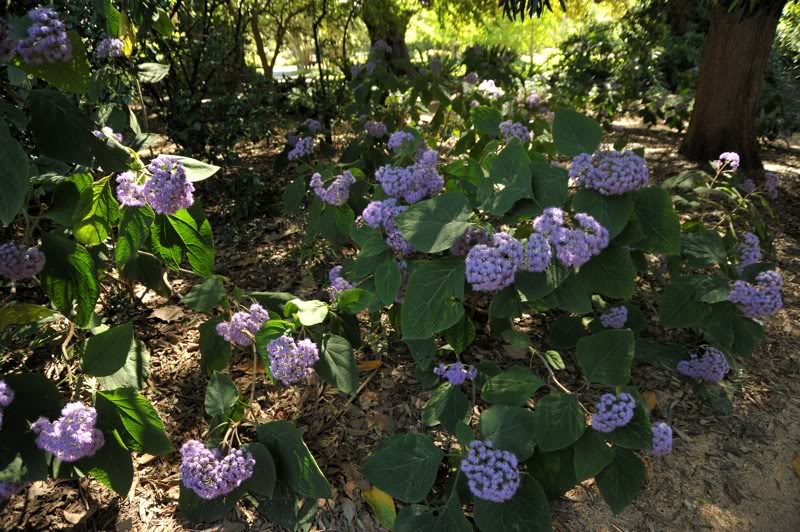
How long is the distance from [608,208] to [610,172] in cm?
13

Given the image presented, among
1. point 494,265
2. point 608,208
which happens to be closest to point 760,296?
point 608,208

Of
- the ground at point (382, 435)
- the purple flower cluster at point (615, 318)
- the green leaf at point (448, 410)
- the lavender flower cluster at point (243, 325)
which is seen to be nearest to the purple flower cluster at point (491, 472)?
the green leaf at point (448, 410)

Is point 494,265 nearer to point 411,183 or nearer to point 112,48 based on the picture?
point 411,183

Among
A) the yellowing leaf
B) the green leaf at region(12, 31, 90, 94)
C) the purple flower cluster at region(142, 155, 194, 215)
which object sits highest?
the green leaf at region(12, 31, 90, 94)

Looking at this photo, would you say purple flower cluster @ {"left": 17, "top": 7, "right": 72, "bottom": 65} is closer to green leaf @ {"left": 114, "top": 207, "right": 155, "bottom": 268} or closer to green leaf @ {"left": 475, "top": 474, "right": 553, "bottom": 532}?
green leaf @ {"left": 114, "top": 207, "right": 155, "bottom": 268}

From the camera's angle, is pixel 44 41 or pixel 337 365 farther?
pixel 337 365

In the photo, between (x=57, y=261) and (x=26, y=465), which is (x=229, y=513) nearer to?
(x=26, y=465)

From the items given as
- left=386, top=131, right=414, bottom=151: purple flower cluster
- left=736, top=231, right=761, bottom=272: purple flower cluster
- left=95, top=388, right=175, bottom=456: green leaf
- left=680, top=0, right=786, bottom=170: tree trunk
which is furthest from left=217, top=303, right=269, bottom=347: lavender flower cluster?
left=680, top=0, right=786, bottom=170: tree trunk

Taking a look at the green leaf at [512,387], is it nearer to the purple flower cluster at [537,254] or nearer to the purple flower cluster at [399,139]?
the purple flower cluster at [537,254]

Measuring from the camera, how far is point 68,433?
154 centimetres

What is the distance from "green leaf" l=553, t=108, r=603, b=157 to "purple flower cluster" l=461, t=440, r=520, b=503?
112 centimetres

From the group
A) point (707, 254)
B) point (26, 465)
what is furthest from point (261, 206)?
point (707, 254)

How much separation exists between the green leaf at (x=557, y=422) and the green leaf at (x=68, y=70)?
179 centimetres

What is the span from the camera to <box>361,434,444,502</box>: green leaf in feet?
5.85
